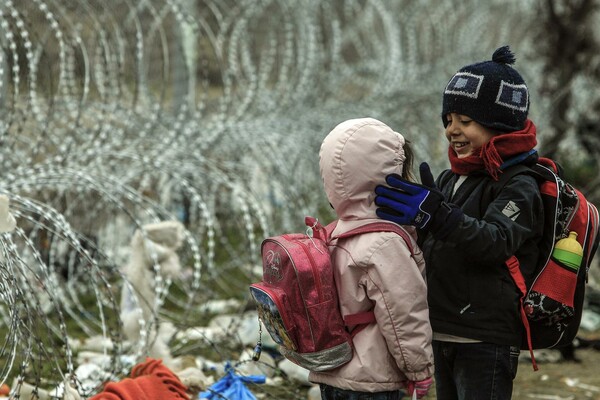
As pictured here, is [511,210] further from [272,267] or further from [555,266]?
[272,267]

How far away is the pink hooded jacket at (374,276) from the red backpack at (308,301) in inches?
1.3

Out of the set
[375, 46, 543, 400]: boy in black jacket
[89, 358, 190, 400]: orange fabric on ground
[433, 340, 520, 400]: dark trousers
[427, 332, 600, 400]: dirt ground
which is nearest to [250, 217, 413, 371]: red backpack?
[375, 46, 543, 400]: boy in black jacket

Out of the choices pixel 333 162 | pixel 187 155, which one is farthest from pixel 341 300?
pixel 187 155

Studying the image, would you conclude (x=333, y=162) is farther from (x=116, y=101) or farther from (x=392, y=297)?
(x=116, y=101)

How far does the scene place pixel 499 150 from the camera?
282cm

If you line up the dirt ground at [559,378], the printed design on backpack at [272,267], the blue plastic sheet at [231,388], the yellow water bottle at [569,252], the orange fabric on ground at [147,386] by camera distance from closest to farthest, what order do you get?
the printed design on backpack at [272,267] → the yellow water bottle at [569,252] → the orange fabric on ground at [147,386] → the blue plastic sheet at [231,388] → the dirt ground at [559,378]

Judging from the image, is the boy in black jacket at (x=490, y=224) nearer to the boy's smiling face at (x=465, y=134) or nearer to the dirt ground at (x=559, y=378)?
the boy's smiling face at (x=465, y=134)

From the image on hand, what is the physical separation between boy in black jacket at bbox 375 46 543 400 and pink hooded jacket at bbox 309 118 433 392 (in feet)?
0.28

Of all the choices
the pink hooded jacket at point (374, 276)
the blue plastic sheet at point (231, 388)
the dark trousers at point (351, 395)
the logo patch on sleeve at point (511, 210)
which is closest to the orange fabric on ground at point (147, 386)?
the blue plastic sheet at point (231, 388)

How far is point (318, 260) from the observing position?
2695mm

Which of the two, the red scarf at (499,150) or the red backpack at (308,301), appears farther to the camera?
the red scarf at (499,150)

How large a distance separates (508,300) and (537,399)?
6.37ft

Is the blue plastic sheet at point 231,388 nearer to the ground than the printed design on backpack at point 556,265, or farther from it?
nearer to the ground

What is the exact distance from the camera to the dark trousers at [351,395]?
2766 mm
